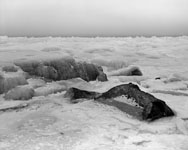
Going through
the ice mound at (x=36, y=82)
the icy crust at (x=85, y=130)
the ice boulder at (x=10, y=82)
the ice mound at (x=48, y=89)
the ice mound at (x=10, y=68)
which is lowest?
the icy crust at (x=85, y=130)

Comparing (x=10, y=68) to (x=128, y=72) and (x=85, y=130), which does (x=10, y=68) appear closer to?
(x=85, y=130)

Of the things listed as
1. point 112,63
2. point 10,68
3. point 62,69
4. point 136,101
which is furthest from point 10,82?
point 112,63

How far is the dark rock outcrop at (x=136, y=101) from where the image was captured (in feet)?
13.1

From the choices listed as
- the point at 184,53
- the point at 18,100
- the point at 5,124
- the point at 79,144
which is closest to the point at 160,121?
the point at 79,144

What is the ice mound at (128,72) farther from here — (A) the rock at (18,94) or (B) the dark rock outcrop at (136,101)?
(A) the rock at (18,94)

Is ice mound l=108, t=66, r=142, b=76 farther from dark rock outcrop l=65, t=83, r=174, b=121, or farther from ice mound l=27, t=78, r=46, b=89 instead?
dark rock outcrop l=65, t=83, r=174, b=121

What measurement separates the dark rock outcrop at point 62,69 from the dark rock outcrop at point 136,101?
5.72 feet

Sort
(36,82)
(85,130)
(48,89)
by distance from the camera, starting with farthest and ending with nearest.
Result: (36,82) < (48,89) < (85,130)

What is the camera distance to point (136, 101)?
437 centimetres

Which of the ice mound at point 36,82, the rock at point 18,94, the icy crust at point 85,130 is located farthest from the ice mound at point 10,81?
the icy crust at point 85,130

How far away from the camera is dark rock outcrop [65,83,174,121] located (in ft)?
13.1

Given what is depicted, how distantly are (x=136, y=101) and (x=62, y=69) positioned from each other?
2981 millimetres

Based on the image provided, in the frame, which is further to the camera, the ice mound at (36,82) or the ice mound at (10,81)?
the ice mound at (36,82)

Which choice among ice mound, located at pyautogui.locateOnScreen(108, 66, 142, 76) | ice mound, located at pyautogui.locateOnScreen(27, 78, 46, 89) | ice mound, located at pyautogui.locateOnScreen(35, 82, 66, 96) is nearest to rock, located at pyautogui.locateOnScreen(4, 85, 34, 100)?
ice mound, located at pyautogui.locateOnScreen(35, 82, 66, 96)
